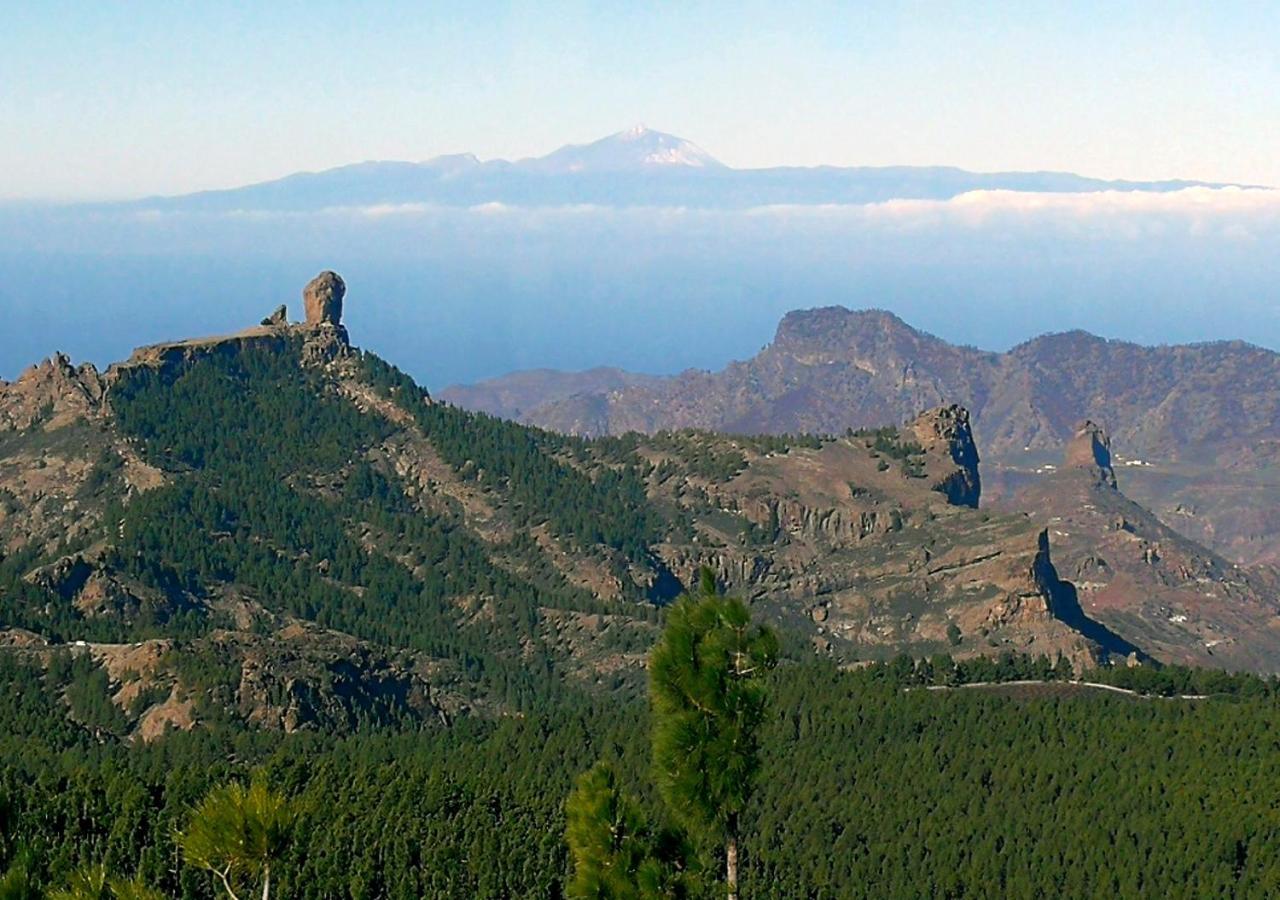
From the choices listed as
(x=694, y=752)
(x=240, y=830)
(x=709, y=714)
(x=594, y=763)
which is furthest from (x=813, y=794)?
(x=240, y=830)

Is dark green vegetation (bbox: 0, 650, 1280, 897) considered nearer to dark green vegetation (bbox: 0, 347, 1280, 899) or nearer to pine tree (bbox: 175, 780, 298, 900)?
dark green vegetation (bbox: 0, 347, 1280, 899)

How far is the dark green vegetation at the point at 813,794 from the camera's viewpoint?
11256cm

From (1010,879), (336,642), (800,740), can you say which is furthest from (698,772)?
(336,642)

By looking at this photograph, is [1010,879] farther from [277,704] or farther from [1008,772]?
[277,704]

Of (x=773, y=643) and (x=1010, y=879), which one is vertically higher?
(x=773, y=643)

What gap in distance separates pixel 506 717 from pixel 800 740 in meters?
25.6

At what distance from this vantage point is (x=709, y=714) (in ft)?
164

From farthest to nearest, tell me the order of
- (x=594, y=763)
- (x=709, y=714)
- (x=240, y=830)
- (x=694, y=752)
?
(x=594, y=763) → (x=709, y=714) → (x=694, y=752) → (x=240, y=830)

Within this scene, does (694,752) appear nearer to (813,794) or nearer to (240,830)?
(240,830)

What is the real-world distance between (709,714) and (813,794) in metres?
89.0

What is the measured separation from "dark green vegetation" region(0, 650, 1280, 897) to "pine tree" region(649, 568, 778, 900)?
47.0 metres

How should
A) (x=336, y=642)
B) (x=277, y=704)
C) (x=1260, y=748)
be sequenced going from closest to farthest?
(x=1260, y=748)
(x=277, y=704)
(x=336, y=642)

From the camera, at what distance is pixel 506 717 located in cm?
16212

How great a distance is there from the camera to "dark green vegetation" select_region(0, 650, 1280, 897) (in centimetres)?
11256
